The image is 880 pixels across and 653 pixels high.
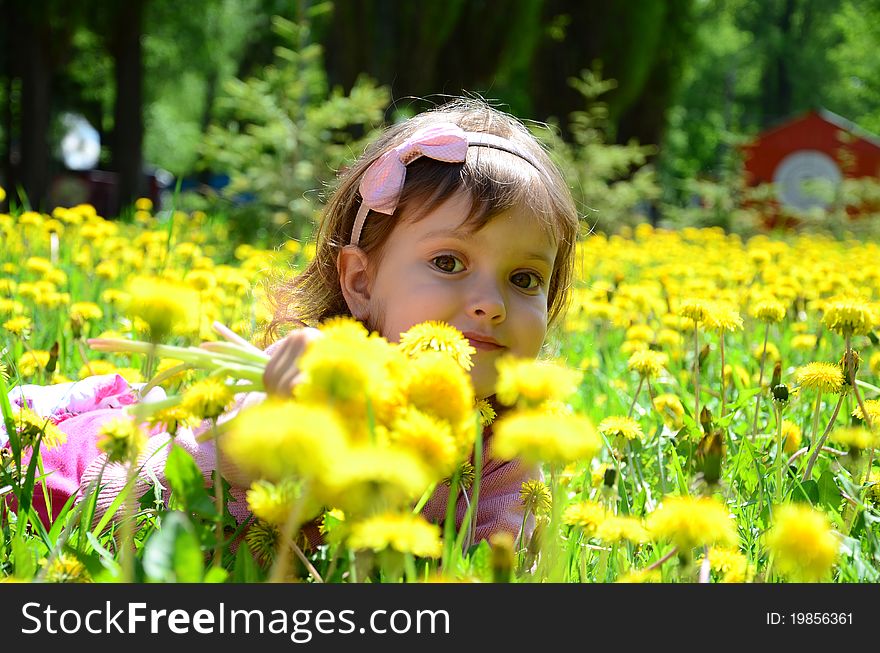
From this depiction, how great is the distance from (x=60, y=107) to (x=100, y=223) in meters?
18.7

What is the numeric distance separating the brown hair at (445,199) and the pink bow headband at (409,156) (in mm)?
15

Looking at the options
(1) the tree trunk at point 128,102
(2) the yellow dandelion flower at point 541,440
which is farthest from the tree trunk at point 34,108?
(2) the yellow dandelion flower at point 541,440

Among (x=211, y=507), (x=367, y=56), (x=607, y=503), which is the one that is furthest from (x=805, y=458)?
(x=367, y=56)

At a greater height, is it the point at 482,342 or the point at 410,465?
the point at 482,342

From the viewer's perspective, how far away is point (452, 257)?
1.64m

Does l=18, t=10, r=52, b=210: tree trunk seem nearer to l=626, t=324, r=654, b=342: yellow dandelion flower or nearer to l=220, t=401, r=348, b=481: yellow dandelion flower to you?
l=626, t=324, r=654, b=342: yellow dandelion flower

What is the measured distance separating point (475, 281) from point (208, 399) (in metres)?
0.69

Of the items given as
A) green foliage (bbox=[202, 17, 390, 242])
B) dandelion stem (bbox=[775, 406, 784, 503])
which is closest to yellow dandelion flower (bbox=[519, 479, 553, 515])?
dandelion stem (bbox=[775, 406, 784, 503])

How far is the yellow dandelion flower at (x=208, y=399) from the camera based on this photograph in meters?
0.97

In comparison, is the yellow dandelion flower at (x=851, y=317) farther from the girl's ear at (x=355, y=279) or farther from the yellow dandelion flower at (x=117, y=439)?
the yellow dandelion flower at (x=117, y=439)

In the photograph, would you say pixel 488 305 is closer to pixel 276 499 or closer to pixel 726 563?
pixel 726 563

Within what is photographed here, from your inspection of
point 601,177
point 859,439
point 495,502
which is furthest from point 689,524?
point 601,177
